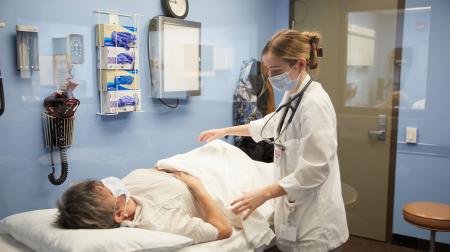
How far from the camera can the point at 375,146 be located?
3.08 m

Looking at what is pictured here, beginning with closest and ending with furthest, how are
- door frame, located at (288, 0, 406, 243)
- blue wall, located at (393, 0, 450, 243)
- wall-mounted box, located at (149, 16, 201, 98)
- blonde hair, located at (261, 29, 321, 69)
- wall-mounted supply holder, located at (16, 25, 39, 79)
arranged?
blonde hair, located at (261, 29, 321, 69), wall-mounted supply holder, located at (16, 25, 39, 79), wall-mounted box, located at (149, 16, 201, 98), blue wall, located at (393, 0, 450, 243), door frame, located at (288, 0, 406, 243)

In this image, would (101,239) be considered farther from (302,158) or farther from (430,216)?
(430,216)

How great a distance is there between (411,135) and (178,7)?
1.81 meters

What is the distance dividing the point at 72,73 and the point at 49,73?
0.41 feet

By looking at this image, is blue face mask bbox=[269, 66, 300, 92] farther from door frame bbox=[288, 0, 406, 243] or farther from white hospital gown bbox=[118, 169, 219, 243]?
door frame bbox=[288, 0, 406, 243]

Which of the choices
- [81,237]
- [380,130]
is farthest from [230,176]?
[380,130]

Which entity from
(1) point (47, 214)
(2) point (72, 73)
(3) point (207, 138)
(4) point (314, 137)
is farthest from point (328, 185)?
(2) point (72, 73)

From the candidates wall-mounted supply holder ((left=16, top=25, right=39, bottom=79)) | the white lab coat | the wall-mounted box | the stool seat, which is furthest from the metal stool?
wall-mounted supply holder ((left=16, top=25, right=39, bottom=79))

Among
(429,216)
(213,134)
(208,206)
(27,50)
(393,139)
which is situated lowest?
(429,216)

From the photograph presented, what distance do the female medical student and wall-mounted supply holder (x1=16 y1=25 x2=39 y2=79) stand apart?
1.01 m

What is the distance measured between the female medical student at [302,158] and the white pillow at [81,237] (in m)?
0.30

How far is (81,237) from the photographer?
1397mm

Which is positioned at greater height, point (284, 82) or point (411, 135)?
point (284, 82)

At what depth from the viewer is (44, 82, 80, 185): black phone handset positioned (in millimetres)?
1892
